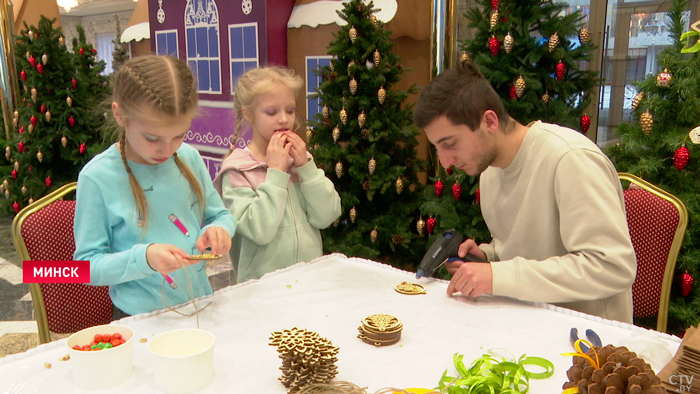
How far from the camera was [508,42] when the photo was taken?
301 centimetres

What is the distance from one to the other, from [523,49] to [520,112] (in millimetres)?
351

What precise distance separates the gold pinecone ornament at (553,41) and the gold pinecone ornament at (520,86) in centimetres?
22

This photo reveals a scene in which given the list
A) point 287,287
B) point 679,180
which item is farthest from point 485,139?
point 679,180

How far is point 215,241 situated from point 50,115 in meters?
5.28

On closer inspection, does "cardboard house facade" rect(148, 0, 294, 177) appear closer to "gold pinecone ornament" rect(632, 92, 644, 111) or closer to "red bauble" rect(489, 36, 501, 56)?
"red bauble" rect(489, 36, 501, 56)

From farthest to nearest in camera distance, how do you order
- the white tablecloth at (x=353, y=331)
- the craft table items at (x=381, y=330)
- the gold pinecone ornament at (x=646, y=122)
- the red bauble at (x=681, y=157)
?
the gold pinecone ornament at (x=646, y=122) < the red bauble at (x=681, y=157) < the craft table items at (x=381, y=330) < the white tablecloth at (x=353, y=331)

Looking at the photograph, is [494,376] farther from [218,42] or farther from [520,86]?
[218,42]

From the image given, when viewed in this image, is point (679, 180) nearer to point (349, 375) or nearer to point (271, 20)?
point (349, 375)

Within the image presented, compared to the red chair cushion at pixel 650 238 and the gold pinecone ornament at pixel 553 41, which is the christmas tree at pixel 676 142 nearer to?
the gold pinecone ornament at pixel 553 41

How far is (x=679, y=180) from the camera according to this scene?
286 centimetres

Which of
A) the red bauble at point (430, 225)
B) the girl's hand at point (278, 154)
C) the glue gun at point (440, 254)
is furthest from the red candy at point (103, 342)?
the red bauble at point (430, 225)

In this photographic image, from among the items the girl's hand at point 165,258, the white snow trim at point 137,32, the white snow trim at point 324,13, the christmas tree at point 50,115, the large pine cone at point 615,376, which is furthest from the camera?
the white snow trim at point 137,32

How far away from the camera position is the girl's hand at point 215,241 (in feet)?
5.16

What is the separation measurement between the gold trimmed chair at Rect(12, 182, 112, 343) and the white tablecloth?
57 cm
